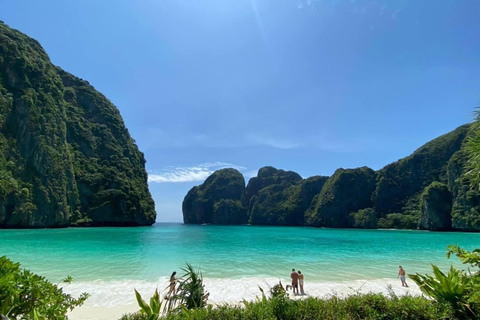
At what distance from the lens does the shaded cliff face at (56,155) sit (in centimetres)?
6178

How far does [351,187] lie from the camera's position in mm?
125000

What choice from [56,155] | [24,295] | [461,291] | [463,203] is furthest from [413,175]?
[56,155]

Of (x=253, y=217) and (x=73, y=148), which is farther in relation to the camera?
(x=253, y=217)

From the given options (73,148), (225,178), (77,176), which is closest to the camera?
(77,176)

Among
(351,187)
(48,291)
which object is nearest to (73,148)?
(48,291)

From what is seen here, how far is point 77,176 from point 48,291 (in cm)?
9831

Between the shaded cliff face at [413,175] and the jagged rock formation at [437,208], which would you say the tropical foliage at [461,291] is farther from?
the shaded cliff face at [413,175]

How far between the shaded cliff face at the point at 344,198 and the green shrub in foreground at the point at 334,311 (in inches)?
4912

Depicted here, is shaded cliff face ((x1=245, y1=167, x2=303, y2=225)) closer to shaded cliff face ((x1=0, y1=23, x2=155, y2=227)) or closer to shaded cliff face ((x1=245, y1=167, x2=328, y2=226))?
shaded cliff face ((x1=245, y1=167, x2=328, y2=226))

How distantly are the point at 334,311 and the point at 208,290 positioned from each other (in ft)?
30.5

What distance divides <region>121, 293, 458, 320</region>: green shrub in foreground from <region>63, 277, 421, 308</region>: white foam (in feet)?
22.2

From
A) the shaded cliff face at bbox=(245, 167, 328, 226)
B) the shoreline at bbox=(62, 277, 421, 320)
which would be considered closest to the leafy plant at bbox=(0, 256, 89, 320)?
the shoreline at bbox=(62, 277, 421, 320)

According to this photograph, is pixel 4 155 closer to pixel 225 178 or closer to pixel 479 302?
pixel 479 302

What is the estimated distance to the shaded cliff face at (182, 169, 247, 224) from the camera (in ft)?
566
